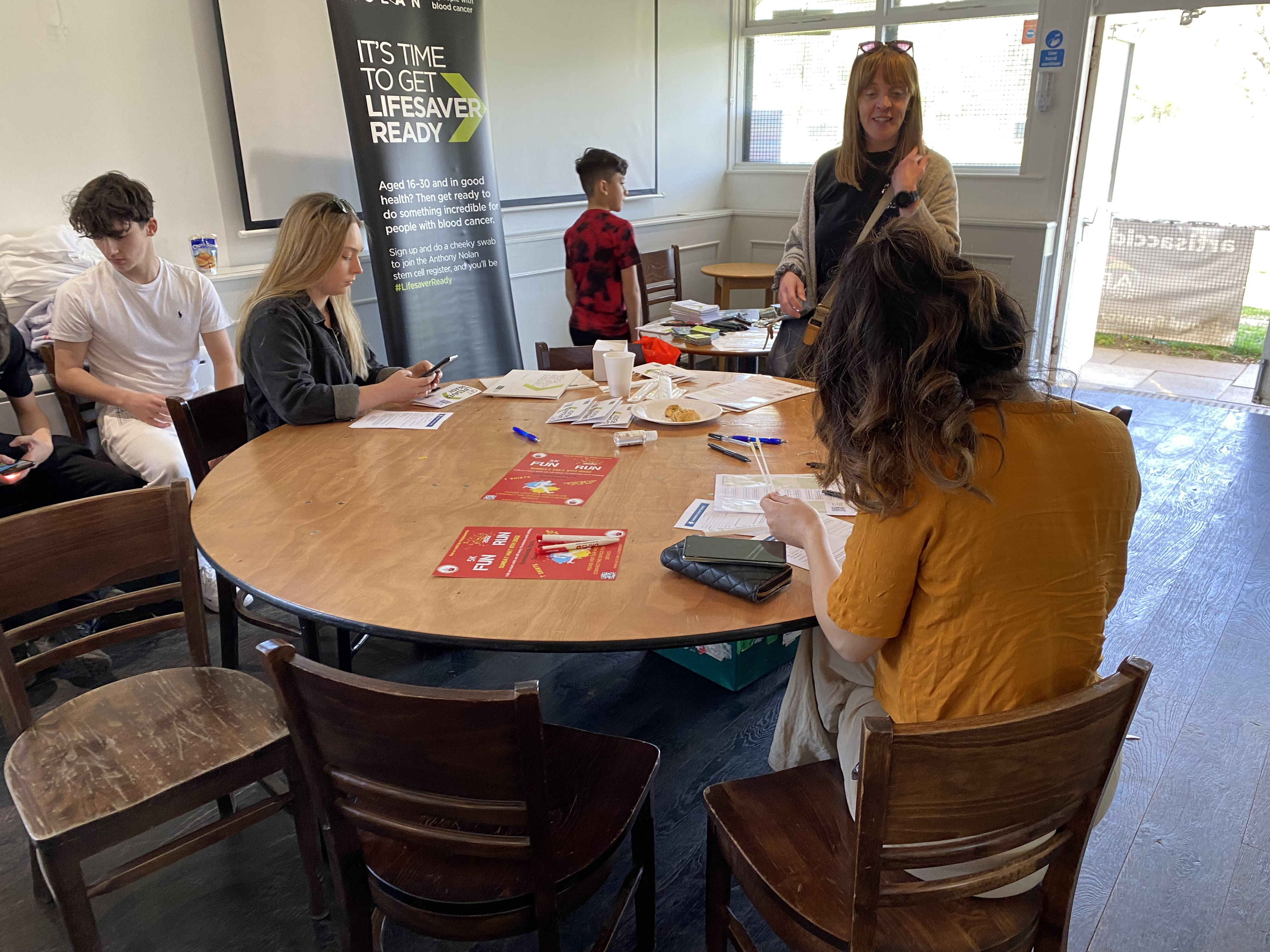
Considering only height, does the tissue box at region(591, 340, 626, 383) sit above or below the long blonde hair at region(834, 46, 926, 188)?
below

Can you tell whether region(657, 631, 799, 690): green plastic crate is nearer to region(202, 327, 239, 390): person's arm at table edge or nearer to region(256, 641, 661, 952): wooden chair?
region(256, 641, 661, 952): wooden chair

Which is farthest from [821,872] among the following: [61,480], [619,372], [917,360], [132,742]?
[61,480]

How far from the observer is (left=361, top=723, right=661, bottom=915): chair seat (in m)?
1.12

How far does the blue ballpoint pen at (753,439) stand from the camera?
1.96 metres

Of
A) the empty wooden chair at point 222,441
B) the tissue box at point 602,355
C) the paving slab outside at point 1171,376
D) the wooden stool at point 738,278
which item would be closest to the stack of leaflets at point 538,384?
the tissue box at point 602,355

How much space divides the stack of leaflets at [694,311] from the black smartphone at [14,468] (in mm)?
2347

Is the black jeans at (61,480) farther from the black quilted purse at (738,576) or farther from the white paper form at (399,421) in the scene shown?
the black quilted purse at (738,576)

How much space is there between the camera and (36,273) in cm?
281

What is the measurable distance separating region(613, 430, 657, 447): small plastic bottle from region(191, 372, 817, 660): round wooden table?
0.5 inches

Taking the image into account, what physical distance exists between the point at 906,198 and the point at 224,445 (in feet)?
6.64

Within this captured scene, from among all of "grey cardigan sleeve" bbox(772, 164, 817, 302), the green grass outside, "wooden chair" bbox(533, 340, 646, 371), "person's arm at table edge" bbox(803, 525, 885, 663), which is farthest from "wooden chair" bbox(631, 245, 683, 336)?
the green grass outside

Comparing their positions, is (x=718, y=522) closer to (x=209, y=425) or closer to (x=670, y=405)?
(x=670, y=405)

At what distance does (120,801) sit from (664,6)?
540cm

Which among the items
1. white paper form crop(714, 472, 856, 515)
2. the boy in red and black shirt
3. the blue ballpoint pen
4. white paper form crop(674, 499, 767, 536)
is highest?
the boy in red and black shirt
